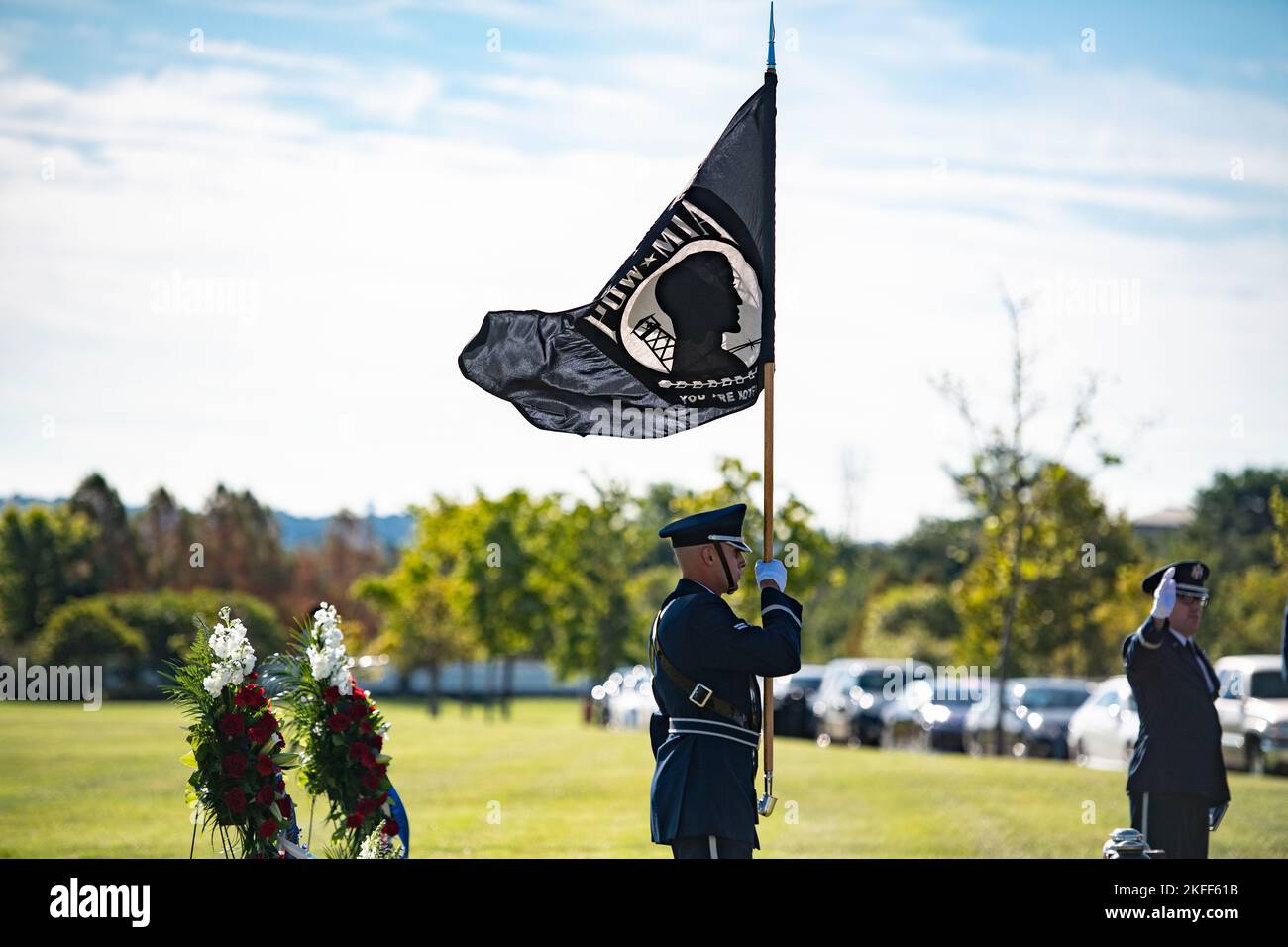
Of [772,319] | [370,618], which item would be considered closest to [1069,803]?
[772,319]

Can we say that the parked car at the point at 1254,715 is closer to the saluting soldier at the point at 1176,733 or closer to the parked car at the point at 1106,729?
the parked car at the point at 1106,729

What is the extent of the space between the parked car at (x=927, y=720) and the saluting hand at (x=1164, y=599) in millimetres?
25465

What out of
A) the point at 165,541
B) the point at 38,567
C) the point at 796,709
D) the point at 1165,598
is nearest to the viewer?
the point at 1165,598

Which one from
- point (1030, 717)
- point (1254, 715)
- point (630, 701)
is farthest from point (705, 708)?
point (630, 701)

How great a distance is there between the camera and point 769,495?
→ 23.7 feet

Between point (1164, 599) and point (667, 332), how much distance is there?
3125mm

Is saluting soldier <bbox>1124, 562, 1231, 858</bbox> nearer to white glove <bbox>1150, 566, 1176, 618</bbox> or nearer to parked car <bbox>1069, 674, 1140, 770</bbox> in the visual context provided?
white glove <bbox>1150, 566, 1176, 618</bbox>

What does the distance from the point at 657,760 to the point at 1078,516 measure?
3192 cm

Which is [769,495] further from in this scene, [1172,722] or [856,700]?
[856,700]

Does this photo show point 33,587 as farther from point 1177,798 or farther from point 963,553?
point 1177,798

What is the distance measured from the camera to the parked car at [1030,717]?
3055 cm

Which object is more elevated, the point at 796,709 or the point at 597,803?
the point at 597,803

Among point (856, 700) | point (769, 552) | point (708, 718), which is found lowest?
point (856, 700)
